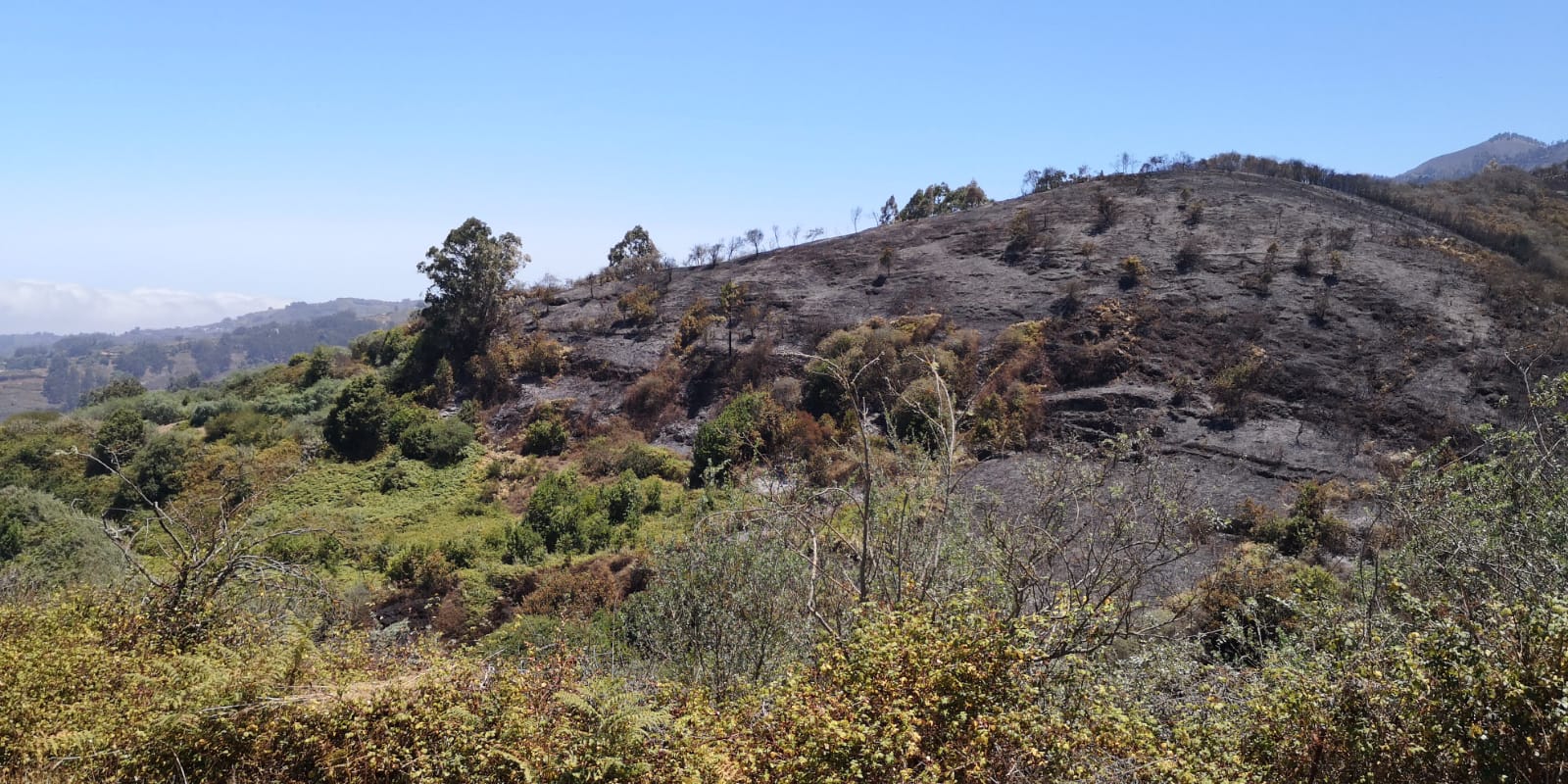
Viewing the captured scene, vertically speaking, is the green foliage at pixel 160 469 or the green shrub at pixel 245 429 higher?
the green shrub at pixel 245 429

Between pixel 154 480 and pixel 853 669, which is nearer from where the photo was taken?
pixel 853 669

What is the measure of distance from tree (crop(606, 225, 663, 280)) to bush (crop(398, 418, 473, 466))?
51.1 ft

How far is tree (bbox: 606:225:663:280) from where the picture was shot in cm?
3734

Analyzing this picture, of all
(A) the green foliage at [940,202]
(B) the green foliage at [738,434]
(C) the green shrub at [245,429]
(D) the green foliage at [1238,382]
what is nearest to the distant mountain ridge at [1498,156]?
(A) the green foliage at [940,202]

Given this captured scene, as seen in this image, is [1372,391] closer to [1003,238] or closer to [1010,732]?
[1003,238]

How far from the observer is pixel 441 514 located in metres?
19.1

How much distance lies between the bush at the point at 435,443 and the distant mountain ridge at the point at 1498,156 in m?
159

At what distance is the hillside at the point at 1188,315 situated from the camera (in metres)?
19.0

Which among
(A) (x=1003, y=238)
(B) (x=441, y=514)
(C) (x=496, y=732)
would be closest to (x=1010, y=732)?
(C) (x=496, y=732)

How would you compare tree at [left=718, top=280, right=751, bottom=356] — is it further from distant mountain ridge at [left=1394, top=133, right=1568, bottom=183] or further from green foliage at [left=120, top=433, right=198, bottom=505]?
distant mountain ridge at [left=1394, top=133, right=1568, bottom=183]

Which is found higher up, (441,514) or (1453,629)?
(1453,629)

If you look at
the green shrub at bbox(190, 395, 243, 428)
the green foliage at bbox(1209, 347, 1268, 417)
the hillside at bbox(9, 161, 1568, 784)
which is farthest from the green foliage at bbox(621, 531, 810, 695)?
the green shrub at bbox(190, 395, 243, 428)

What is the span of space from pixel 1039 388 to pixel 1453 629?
775 inches

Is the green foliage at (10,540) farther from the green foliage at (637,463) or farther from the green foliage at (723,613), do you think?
the green foliage at (723,613)
